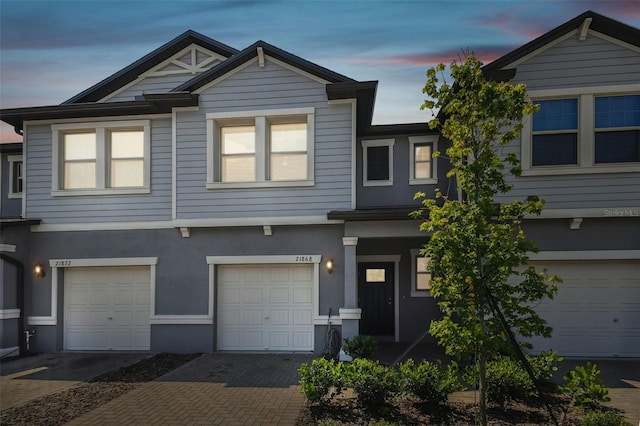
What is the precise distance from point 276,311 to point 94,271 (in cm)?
513

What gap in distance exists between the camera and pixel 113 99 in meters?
12.1

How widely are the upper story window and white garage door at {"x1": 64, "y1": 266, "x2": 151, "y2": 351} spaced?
17.7 ft

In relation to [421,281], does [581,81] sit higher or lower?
higher

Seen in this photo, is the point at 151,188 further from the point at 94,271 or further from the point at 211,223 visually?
the point at 94,271

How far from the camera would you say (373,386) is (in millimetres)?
5945

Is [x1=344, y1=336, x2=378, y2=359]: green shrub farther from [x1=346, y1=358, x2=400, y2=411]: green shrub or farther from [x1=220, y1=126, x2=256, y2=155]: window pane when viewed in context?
[x1=220, y1=126, x2=256, y2=155]: window pane

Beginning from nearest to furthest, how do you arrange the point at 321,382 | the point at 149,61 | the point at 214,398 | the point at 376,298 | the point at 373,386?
the point at 373,386 < the point at 321,382 < the point at 214,398 < the point at 376,298 < the point at 149,61

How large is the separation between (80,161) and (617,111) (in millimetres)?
13540

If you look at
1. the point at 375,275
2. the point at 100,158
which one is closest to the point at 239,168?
the point at 100,158

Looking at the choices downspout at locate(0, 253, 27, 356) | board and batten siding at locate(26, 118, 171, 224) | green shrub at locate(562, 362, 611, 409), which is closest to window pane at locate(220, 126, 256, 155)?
board and batten siding at locate(26, 118, 171, 224)

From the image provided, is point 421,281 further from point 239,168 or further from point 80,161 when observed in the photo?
point 80,161

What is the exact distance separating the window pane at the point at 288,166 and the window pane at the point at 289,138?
19 cm

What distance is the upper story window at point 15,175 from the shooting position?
1352 centimetres

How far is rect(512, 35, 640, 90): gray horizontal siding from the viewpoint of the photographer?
28.9 feet
